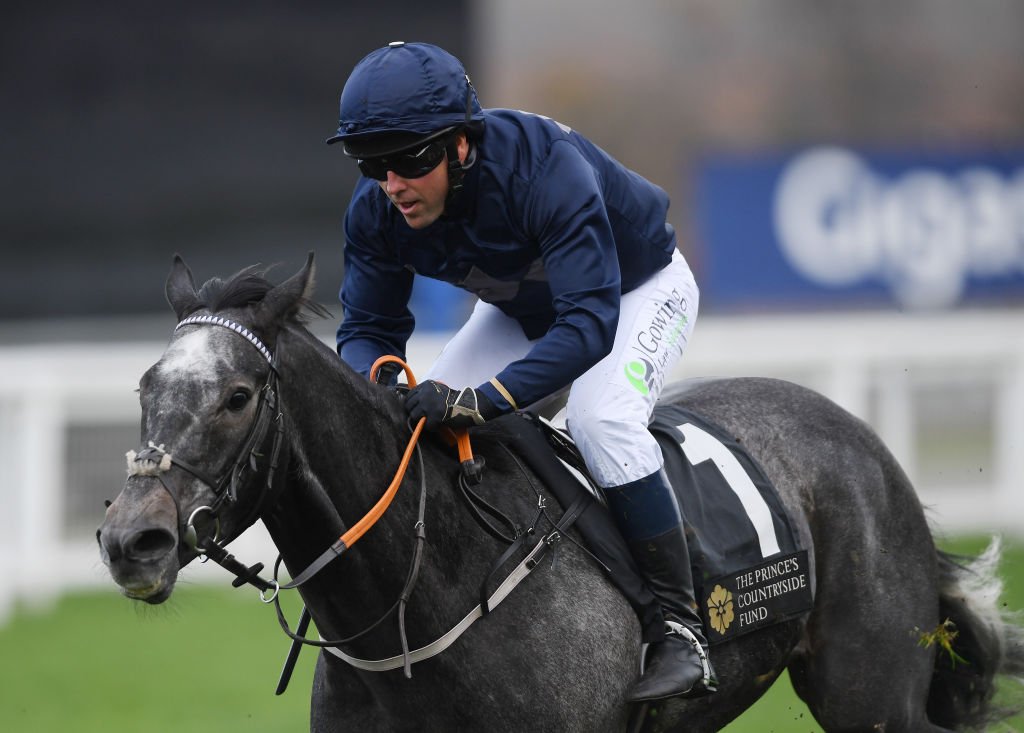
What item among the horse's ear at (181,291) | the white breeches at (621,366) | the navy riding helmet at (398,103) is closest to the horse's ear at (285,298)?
the horse's ear at (181,291)

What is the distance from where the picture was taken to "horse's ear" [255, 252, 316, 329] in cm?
345

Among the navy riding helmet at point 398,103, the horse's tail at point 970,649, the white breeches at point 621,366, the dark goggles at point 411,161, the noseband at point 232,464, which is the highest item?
the navy riding helmet at point 398,103

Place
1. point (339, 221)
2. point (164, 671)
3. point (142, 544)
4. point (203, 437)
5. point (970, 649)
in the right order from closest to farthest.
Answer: point (142, 544), point (203, 437), point (970, 649), point (164, 671), point (339, 221)

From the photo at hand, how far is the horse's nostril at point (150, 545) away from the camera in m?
3.06

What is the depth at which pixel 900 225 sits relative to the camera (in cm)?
1237

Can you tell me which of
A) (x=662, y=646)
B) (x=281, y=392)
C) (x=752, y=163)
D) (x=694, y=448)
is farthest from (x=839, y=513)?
(x=752, y=163)

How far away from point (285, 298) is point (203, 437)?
0.43 m

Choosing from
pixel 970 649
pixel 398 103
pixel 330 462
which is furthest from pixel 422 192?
pixel 970 649

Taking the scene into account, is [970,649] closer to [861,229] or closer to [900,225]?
[861,229]

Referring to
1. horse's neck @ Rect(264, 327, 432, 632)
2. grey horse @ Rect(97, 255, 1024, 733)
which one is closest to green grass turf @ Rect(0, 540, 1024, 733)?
grey horse @ Rect(97, 255, 1024, 733)

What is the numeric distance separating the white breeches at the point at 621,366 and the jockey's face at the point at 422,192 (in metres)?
0.59

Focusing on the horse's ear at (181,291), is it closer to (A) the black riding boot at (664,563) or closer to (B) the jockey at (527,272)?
(B) the jockey at (527,272)

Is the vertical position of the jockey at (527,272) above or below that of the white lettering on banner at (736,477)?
above

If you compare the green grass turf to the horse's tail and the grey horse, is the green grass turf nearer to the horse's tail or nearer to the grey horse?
the horse's tail
